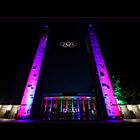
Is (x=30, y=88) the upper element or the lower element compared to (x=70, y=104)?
upper

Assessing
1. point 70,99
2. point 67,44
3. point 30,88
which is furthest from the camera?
point 67,44

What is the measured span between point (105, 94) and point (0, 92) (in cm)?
651

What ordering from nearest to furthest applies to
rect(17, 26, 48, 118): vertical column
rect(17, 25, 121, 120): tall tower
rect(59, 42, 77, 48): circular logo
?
rect(17, 26, 48, 118): vertical column → rect(17, 25, 121, 120): tall tower → rect(59, 42, 77, 48): circular logo

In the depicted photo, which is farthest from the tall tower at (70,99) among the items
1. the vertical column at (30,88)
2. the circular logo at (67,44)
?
the circular logo at (67,44)

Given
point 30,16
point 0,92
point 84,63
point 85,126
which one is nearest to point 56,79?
point 84,63

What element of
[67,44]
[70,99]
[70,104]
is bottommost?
[70,104]

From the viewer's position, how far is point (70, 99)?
8.30m

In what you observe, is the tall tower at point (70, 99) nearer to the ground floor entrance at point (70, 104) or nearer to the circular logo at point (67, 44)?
the ground floor entrance at point (70, 104)

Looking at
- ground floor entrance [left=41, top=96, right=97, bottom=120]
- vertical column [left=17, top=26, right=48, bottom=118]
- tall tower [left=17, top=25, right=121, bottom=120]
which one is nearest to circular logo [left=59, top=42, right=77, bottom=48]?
tall tower [left=17, top=25, right=121, bottom=120]

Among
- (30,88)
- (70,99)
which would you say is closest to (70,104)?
(70,99)

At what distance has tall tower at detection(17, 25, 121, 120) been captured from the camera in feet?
20.3

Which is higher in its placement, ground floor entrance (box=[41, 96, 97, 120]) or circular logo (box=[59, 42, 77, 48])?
circular logo (box=[59, 42, 77, 48])

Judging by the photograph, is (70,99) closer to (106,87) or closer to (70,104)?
(70,104)

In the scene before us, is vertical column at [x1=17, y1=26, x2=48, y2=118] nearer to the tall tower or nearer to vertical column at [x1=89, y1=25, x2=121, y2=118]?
the tall tower
